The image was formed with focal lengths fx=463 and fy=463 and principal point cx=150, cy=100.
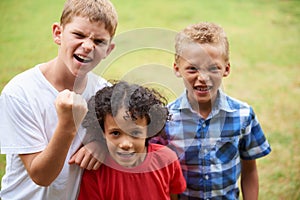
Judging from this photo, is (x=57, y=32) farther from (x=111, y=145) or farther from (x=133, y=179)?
(x=133, y=179)

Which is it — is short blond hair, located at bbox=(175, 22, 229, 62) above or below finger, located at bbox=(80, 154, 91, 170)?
above

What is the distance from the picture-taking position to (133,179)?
1407 mm

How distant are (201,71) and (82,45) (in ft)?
1.35

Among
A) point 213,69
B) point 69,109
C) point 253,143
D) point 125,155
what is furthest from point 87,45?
point 253,143

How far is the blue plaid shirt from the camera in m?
1.59

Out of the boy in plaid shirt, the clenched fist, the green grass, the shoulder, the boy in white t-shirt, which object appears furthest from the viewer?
the green grass

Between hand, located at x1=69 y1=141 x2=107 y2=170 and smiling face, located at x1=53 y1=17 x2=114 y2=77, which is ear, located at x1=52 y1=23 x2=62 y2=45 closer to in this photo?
smiling face, located at x1=53 y1=17 x2=114 y2=77

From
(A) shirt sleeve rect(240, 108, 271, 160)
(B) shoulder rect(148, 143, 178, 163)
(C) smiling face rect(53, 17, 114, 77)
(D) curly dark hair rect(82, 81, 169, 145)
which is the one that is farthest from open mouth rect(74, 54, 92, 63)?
(A) shirt sleeve rect(240, 108, 271, 160)

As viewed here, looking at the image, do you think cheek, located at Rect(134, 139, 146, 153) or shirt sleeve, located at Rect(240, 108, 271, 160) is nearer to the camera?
cheek, located at Rect(134, 139, 146, 153)

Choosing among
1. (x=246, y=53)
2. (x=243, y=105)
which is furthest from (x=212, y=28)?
(x=246, y=53)

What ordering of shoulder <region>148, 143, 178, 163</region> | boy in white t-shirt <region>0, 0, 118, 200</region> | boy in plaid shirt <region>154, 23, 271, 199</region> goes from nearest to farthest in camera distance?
boy in white t-shirt <region>0, 0, 118, 200</region> < shoulder <region>148, 143, 178, 163</region> < boy in plaid shirt <region>154, 23, 271, 199</region>

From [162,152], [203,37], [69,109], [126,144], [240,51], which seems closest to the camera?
[69,109]

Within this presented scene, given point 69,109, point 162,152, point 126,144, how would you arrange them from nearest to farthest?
point 69,109, point 126,144, point 162,152

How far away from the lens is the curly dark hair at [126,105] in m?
1.37
